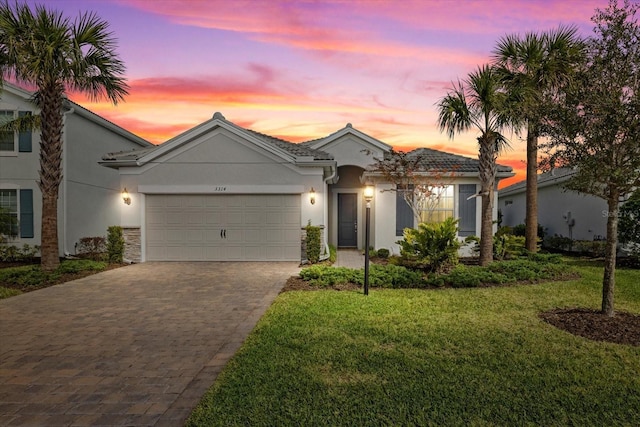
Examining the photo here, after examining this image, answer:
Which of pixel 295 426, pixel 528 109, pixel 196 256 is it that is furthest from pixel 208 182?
pixel 295 426

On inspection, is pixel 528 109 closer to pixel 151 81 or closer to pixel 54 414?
pixel 54 414

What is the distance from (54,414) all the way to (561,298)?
28.4 ft

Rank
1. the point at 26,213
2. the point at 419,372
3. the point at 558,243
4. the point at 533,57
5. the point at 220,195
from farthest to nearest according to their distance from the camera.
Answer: the point at 558,243
the point at 26,213
the point at 220,195
the point at 533,57
the point at 419,372

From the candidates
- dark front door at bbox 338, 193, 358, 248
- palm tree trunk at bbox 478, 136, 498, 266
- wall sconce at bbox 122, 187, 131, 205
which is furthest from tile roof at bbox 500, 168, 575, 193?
wall sconce at bbox 122, 187, 131, 205

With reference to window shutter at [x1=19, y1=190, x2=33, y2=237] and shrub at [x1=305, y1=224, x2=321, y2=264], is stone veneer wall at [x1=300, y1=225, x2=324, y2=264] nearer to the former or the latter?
shrub at [x1=305, y1=224, x2=321, y2=264]

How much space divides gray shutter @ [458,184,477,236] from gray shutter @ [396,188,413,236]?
1.85 metres

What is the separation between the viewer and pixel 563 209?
17609mm

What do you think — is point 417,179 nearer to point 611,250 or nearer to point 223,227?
point 223,227

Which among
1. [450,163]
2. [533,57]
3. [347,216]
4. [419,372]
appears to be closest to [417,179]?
[450,163]

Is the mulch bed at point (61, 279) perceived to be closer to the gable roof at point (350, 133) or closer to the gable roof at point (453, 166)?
the gable roof at point (453, 166)

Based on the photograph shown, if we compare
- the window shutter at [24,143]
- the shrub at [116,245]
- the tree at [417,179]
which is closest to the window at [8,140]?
the window shutter at [24,143]

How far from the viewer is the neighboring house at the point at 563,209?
1521 centimetres

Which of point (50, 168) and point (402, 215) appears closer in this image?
point (50, 168)

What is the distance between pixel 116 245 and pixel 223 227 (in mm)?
3582
